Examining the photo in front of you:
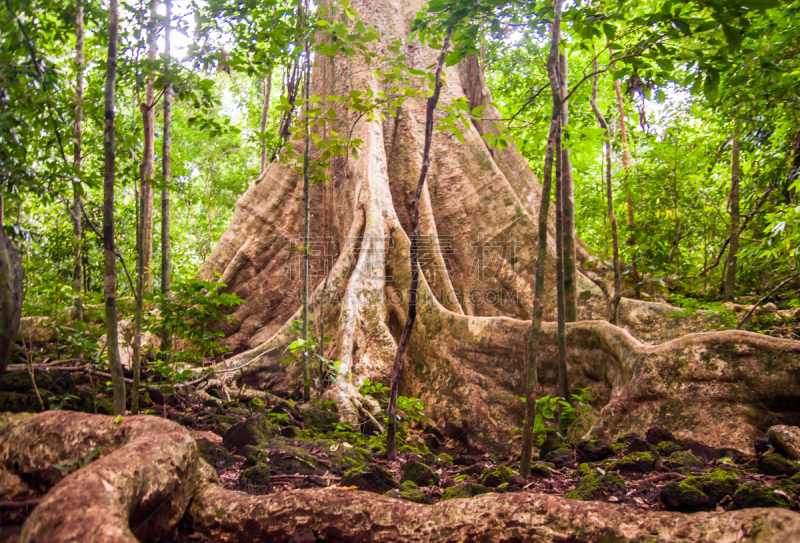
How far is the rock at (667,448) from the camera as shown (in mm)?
3197

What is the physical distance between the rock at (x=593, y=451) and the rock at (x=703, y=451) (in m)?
0.52

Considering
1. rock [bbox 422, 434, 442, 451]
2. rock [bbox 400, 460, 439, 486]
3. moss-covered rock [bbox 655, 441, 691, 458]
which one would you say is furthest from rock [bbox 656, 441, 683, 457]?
rock [bbox 422, 434, 442, 451]

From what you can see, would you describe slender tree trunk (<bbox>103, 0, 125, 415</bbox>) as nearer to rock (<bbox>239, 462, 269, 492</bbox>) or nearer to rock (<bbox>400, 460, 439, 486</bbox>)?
rock (<bbox>239, 462, 269, 492</bbox>)

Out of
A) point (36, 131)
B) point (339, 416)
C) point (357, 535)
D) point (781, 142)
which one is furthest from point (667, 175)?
point (36, 131)

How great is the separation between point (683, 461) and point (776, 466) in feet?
1.54

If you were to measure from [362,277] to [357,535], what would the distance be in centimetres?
408

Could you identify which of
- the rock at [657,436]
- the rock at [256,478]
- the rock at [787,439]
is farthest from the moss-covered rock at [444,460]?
the rock at [787,439]

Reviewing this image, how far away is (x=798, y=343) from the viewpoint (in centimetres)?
335

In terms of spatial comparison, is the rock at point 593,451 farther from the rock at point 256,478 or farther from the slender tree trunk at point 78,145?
the slender tree trunk at point 78,145

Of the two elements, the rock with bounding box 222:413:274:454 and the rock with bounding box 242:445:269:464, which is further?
the rock with bounding box 222:413:274:454

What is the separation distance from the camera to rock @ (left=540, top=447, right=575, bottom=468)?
3.37m

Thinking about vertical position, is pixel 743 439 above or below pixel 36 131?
below

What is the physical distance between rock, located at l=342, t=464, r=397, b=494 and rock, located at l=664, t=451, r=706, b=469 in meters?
1.75

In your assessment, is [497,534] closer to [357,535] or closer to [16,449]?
[357,535]
